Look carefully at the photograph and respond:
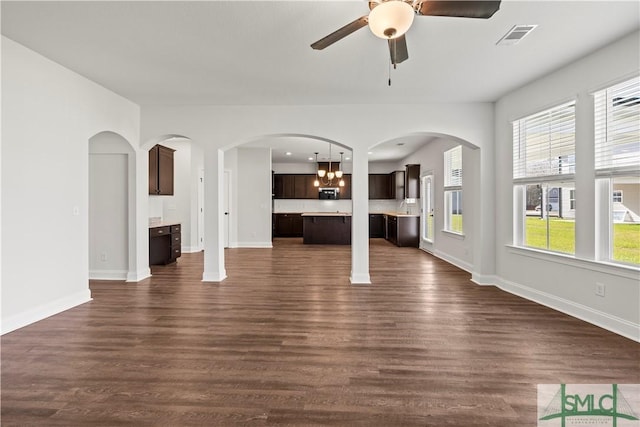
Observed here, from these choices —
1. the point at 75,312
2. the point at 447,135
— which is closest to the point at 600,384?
the point at 447,135

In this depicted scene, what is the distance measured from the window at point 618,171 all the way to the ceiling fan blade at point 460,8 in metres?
2.11

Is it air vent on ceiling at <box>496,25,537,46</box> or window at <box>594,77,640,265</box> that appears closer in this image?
air vent on ceiling at <box>496,25,537,46</box>

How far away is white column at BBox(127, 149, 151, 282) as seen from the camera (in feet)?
16.3

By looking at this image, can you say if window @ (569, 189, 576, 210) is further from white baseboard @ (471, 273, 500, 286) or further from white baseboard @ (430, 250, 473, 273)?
white baseboard @ (430, 250, 473, 273)

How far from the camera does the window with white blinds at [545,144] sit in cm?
364

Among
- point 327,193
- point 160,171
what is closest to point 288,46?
point 160,171

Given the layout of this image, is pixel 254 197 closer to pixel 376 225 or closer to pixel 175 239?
pixel 175 239

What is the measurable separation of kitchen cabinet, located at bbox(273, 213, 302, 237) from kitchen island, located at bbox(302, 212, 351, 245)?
1.85 meters

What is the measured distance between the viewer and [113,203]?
5023 mm

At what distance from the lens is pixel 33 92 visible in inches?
129

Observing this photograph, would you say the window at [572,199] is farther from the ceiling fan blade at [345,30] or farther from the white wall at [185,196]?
the white wall at [185,196]

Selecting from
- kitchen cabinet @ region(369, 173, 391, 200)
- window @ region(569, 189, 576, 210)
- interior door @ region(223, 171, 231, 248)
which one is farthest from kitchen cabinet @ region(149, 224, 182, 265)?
kitchen cabinet @ region(369, 173, 391, 200)

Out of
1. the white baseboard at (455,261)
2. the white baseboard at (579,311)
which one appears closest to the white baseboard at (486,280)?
the white baseboard at (579,311)

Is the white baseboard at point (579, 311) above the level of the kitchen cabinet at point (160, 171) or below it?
below
